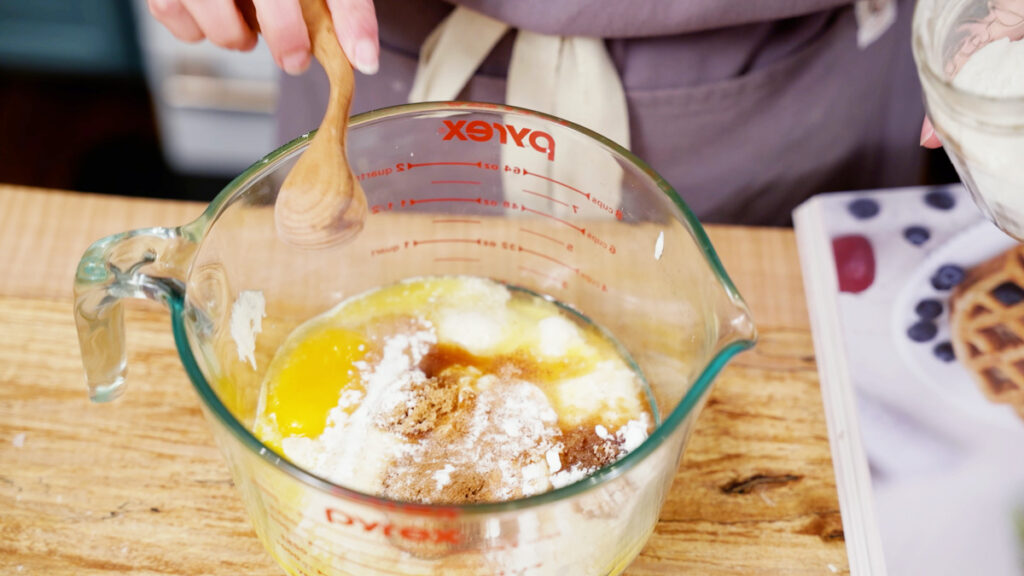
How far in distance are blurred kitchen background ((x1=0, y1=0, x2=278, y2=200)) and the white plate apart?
1234 millimetres

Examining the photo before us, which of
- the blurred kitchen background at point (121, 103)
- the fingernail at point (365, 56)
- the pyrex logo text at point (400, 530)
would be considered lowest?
the blurred kitchen background at point (121, 103)

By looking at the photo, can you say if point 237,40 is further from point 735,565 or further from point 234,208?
point 735,565

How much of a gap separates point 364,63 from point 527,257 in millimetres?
253

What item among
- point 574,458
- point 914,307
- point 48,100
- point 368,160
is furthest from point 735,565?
point 48,100

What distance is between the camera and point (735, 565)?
73 cm

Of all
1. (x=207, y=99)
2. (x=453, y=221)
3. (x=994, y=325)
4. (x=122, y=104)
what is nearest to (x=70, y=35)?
(x=122, y=104)

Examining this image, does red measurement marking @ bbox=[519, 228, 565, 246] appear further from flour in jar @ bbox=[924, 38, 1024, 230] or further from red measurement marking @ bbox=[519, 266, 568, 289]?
flour in jar @ bbox=[924, 38, 1024, 230]

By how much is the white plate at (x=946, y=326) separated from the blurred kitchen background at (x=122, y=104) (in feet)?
2.69

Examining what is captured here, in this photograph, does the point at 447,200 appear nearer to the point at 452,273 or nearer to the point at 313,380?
the point at 452,273

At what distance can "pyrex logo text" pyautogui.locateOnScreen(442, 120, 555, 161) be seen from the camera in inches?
29.2

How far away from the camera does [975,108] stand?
22.5 inches

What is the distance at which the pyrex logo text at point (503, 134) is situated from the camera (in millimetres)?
742

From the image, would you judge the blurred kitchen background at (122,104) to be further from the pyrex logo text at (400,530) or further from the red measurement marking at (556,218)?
the pyrex logo text at (400,530)

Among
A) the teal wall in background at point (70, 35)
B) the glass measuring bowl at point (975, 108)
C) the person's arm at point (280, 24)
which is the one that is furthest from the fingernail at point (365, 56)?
the teal wall in background at point (70, 35)
